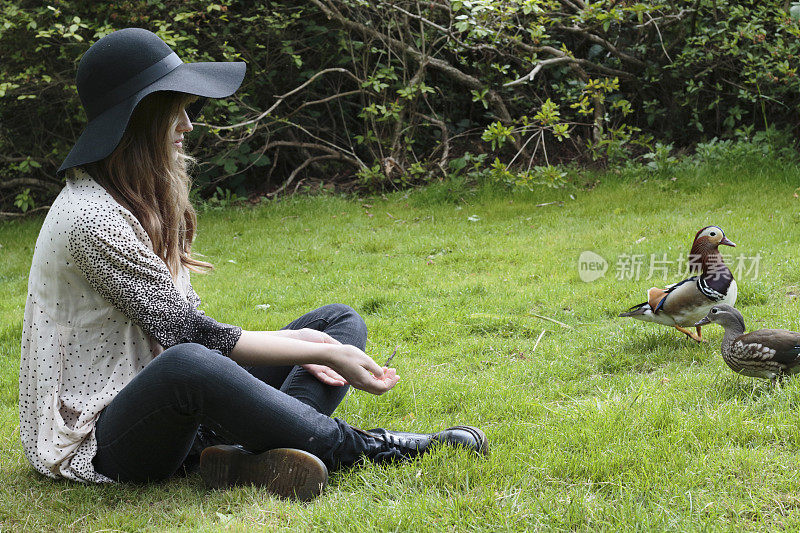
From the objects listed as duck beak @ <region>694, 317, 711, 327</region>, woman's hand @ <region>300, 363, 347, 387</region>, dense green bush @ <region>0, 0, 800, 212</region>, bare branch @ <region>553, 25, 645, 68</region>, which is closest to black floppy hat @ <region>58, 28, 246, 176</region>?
woman's hand @ <region>300, 363, 347, 387</region>

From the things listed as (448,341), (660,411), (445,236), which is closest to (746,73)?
(445,236)

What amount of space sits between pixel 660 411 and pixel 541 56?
6746 mm

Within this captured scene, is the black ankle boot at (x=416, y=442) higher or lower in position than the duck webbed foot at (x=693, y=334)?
higher

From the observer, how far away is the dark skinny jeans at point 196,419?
7.67 feet

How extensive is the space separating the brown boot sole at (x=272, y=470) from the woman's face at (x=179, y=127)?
1042mm

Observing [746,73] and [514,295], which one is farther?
[746,73]

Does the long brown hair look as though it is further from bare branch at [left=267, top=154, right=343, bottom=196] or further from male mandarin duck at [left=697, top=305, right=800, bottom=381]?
bare branch at [left=267, top=154, right=343, bottom=196]

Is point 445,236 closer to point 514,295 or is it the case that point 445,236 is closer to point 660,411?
point 514,295

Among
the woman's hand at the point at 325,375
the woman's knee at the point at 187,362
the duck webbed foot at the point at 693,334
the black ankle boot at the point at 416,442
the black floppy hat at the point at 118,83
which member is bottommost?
the duck webbed foot at the point at 693,334

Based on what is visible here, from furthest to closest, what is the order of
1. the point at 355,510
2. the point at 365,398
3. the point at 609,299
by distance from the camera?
the point at 609,299 < the point at 365,398 < the point at 355,510

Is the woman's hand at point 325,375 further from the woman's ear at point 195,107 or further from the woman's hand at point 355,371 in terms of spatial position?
the woman's ear at point 195,107

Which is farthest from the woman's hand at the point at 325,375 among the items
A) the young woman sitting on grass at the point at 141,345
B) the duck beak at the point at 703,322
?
the duck beak at the point at 703,322

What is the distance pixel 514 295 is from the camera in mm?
5066

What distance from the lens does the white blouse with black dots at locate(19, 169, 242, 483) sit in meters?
2.37
